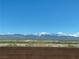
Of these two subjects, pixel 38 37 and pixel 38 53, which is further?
pixel 38 37

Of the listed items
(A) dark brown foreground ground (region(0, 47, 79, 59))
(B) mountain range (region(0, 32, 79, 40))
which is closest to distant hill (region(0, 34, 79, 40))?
(B) mountain range (region(0, 32, 79, 40))

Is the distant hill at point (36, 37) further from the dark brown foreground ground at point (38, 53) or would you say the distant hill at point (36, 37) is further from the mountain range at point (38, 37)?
the dark brown foreground ground at point (38, 53)

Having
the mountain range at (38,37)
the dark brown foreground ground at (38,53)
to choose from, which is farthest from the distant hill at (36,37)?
the dark brown foreground ground at (38,53)

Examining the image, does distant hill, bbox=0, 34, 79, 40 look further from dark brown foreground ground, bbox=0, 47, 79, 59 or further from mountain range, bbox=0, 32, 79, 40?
dark brown foreground ground, bbox=0, 47, 79, 59

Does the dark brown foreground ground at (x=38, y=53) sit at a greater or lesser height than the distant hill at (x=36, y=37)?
lesser

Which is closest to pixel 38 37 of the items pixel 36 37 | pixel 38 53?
pixel 36 37

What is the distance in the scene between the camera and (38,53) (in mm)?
1675

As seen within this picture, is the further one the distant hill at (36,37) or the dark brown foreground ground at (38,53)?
the distant hill at (36,37)

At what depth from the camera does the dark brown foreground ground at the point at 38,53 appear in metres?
1.67

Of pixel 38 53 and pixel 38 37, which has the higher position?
pixel 38 37

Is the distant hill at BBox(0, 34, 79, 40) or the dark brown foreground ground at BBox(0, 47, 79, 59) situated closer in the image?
the dark brown foreground ground at BBox(0, 47, 79, 59)

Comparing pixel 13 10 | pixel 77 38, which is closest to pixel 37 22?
pixel 13 10

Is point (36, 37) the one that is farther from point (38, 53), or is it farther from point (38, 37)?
point (38, 53)

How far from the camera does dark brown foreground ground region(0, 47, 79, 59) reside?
5.46 feet
